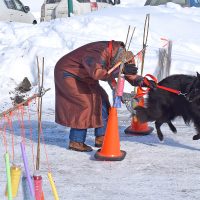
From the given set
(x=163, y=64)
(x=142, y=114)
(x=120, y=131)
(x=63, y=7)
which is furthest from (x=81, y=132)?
(x=63, y=7)

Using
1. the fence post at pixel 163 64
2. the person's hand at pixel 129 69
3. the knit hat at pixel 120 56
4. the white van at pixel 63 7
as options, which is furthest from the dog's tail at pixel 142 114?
the white van at pixel 63 7

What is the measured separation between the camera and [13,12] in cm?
1586

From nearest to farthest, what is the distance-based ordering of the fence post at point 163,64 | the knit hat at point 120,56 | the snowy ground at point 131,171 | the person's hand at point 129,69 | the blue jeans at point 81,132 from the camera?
the snowy ground at point 131,171, the knit hat at point 120,56, the person's hand at point 129,69, the blue jeans at point 81,132, the fence post at point 163,64

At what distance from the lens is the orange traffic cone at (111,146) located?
515 cm

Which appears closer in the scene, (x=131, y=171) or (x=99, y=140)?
(x=131, y=171)

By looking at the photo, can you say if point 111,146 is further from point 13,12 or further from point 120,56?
point 13,12

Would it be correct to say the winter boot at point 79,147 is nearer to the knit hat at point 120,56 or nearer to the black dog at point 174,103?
the black dog at point 174,103

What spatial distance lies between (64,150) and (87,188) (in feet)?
4.31

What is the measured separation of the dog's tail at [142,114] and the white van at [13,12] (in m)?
10.3

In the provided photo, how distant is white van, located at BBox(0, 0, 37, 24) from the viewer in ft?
50.9

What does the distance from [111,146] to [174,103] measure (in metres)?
0.84

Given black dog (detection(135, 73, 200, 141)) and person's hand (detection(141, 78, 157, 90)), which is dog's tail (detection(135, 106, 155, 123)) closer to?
black dog (detection(135, 73, 200, 141))

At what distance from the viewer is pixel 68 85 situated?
5.40 metres

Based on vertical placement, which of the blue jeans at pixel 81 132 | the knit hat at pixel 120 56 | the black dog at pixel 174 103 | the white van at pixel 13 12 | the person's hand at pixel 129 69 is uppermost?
the knit hat at pixel 120 56
